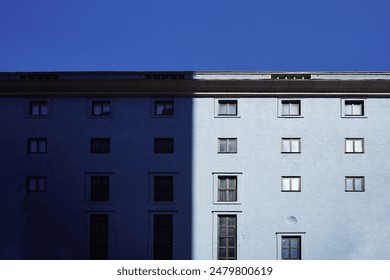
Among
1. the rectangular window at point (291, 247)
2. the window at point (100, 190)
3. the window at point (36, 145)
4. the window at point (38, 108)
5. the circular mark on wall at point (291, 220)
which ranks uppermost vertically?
the window at point (38, 108)

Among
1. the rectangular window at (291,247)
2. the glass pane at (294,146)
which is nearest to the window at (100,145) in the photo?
the glass pane at (294,146)

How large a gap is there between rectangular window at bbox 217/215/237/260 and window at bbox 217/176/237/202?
1046 mm

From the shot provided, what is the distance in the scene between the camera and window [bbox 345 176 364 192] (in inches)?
1159

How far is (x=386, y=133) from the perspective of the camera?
A: 30062 mm

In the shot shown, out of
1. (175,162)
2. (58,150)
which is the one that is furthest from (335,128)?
(58,150)

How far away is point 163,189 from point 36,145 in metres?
8.03

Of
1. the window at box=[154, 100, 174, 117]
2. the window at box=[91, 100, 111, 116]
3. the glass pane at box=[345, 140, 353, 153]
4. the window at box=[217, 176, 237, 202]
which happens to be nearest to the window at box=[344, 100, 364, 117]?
the glass pane at box=[345, 140, 353, 153]

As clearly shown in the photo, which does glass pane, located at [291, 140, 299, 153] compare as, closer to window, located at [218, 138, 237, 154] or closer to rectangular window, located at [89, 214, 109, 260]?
window, located at [218, 138, 237, 154]

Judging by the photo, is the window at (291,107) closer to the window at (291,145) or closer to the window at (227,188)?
the window at (291,145)

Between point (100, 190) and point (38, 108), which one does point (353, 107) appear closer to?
point (100, 190)

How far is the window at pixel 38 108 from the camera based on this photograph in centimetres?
3067

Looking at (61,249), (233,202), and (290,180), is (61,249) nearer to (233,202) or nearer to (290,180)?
(233,202)

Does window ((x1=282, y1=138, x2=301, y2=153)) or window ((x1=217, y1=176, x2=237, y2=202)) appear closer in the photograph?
window ((x1=217, y1=176, x2=237, y2=202))

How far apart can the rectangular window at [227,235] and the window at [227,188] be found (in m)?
1.05
